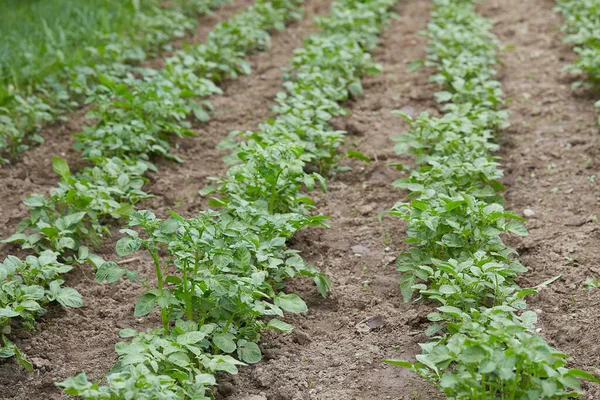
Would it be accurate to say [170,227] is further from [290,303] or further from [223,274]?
[290,303]

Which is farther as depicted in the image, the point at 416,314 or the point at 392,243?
the point at 392,243

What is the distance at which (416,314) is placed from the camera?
3.62 m

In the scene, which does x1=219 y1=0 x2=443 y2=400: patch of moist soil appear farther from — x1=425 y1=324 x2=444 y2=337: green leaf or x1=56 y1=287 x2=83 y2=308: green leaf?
x1=56 y1=287 x2=83 y2=308: green leaf

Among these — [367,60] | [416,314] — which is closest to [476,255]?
[416,314]

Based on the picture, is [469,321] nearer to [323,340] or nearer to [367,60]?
[323,340]

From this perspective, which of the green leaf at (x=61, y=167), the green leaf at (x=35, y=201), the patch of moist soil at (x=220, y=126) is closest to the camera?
the green leaf at (x=35, y=201)

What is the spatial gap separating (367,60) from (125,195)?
2.73m

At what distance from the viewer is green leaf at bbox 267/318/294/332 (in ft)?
11.0

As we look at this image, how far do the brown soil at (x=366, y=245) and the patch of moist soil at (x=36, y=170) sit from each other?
13 mm

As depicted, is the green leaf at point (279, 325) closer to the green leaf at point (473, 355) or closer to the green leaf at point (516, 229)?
the green leaf at point (473, 355)

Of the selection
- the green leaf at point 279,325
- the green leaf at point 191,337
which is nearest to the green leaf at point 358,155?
the green leaf at point 279,325

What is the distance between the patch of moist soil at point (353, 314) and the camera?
325cm

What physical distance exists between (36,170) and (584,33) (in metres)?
4.49

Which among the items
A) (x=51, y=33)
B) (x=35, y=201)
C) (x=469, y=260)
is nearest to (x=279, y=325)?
(x=469, y=260)
